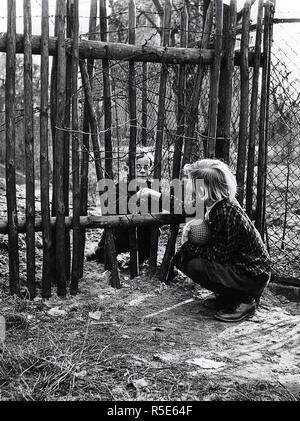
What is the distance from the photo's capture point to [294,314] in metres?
4.29

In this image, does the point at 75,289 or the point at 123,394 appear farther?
the point at 75,289

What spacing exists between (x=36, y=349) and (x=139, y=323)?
0.92 metres

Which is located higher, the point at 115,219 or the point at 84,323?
the point at 115,219

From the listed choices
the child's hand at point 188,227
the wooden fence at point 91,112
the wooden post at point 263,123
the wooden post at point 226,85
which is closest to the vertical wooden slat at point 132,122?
the wooden fence at point 91,112

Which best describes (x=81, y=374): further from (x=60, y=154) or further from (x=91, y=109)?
(x=91, y=109)

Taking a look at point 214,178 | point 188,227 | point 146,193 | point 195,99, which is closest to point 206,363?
point 188,227

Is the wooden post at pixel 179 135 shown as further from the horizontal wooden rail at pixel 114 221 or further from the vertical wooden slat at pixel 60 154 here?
the vertical wooden slat at pixel 60 154

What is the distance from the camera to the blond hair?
12.9ft

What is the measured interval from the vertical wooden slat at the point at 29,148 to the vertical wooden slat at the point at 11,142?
0.09 meters

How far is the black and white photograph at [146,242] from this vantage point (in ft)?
9.75

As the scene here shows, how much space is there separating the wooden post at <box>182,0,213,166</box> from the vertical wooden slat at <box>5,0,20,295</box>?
147cm
